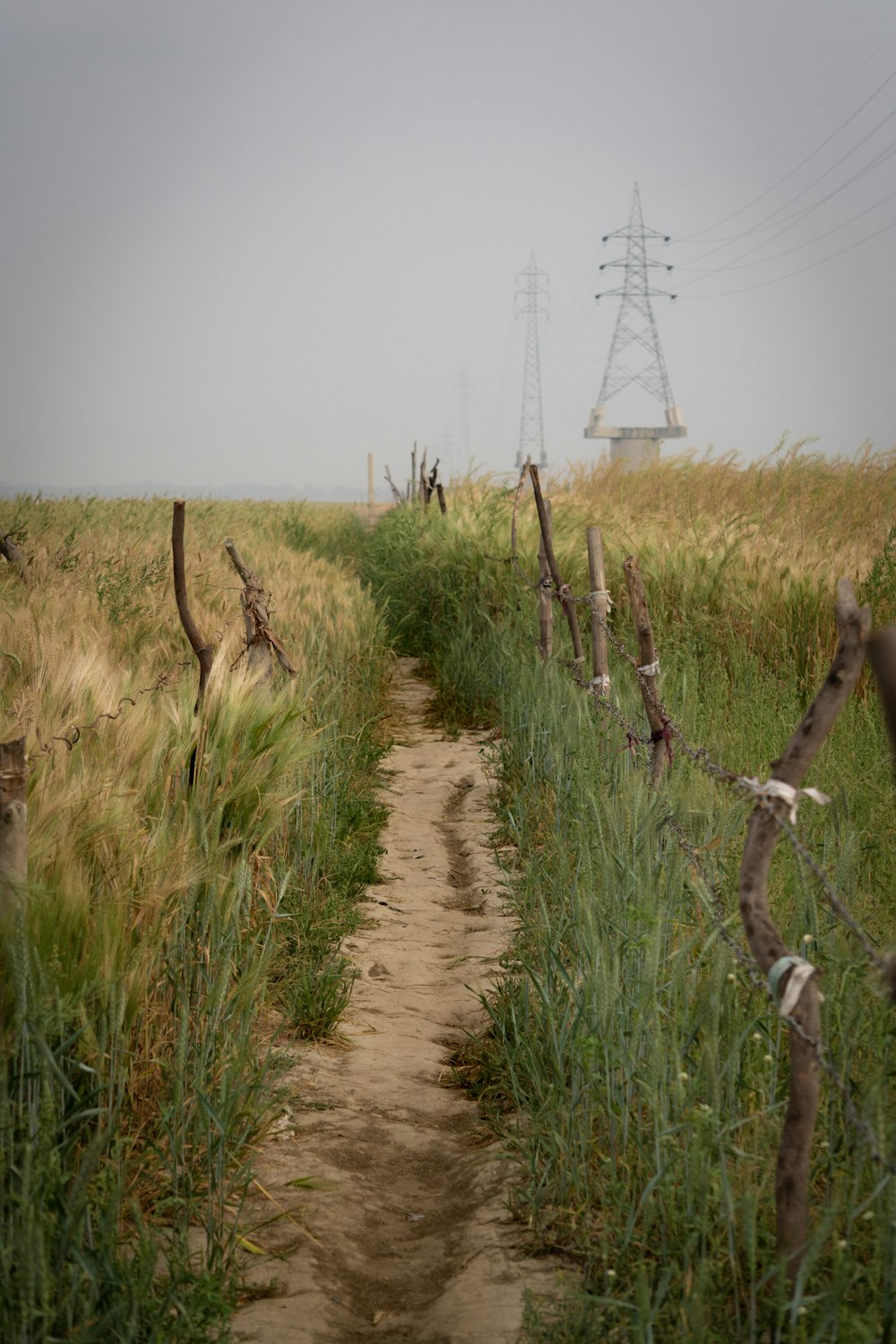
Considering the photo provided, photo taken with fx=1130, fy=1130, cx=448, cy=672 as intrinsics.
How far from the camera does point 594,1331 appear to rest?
1.85 m

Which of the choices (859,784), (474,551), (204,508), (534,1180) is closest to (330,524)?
(204,508)

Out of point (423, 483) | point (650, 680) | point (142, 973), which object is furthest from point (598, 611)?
point (423, 483)

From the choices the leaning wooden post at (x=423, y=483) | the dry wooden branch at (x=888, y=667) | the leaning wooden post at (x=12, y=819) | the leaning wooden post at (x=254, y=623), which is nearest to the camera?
the dry wooden branch at (x=888, y=667)

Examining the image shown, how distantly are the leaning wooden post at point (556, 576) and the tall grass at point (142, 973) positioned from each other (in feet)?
6.13

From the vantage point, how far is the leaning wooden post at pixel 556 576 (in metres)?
5.73

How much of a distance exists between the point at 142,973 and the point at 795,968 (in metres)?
1.33

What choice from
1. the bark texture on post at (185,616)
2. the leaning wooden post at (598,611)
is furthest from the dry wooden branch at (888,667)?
the leaning wooden post at (598,611)

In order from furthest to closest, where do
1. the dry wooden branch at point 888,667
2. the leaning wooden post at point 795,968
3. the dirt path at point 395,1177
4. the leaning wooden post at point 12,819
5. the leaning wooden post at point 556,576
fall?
the leaning wooden post at point 556,576
the dirt path at point 395,1177
the leaning wooden post at point 12,819
the leaning wooden post at point 795,968
the dry wooden branch at point 888,667

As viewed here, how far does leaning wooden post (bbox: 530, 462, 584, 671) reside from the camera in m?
5.73

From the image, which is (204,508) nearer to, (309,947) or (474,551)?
(474,551)

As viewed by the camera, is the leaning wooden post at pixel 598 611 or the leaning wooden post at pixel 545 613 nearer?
the leaning wooden post at pixel 598 611

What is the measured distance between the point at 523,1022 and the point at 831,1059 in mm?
996

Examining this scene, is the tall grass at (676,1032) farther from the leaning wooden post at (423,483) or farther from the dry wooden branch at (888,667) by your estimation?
the leaning wooden post at (423,483)

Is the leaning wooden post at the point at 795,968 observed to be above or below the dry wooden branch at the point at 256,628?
below
